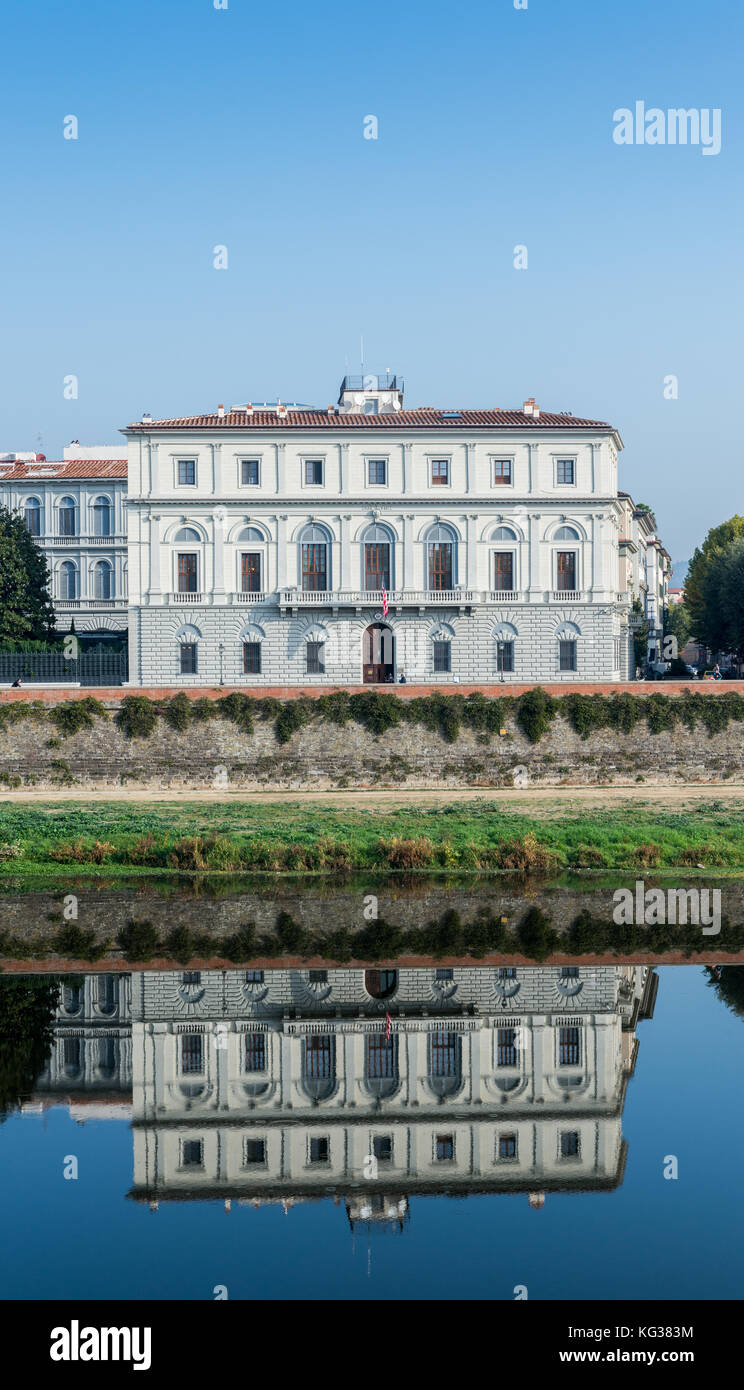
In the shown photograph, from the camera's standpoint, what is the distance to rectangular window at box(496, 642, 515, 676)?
53.3 m

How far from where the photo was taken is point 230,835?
32.3 m

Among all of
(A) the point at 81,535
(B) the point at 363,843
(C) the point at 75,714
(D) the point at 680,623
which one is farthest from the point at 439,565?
(D) the point at 680,623

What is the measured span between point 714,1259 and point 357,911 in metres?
14.6

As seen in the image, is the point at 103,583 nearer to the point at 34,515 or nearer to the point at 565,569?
the point at 34,515

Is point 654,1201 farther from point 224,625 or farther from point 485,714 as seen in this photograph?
point 224,625

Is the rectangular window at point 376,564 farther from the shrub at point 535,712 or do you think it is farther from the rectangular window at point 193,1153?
the rectangular window at point 193,1153

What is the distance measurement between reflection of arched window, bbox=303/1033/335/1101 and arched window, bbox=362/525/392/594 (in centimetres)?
3604

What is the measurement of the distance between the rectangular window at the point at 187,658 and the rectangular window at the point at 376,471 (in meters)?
9.96

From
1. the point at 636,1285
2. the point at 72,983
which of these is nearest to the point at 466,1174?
the point at 636,1285

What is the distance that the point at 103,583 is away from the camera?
6731 centimetres

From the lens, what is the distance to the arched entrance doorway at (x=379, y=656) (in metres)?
53.7

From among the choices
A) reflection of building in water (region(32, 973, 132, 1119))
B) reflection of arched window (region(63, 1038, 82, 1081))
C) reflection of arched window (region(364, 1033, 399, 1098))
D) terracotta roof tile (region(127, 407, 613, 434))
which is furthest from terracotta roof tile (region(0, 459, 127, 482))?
reflection of arched window (region(364, 1033, 399, 1098))

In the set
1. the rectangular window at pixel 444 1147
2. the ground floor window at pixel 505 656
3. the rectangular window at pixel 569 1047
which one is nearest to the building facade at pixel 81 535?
the ground floor window at pixel 505 656

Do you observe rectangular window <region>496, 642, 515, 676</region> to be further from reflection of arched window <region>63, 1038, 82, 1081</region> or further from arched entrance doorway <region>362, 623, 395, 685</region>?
reflection of arched window <region>63, 1038, 82, 1081</region>
